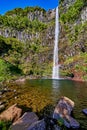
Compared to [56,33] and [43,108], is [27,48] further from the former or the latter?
[43,108]

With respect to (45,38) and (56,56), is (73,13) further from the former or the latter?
(56,56)

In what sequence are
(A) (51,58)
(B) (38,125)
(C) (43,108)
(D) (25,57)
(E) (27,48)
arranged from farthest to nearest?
1. (E) (27,48)
2. (D) (25,57)
3. (A) (51,58)
4. (C) (43,108)
5. (B) (38,125)

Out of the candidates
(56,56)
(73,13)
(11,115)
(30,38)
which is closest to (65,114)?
(11,115)

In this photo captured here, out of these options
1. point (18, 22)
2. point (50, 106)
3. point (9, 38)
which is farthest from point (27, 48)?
point (50, 106)

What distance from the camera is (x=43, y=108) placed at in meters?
30.6

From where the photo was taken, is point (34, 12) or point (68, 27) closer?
point (68, 27)

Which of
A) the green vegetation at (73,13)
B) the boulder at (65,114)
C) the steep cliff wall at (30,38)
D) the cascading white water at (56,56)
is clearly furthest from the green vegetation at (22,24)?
the boulder at (65,114)

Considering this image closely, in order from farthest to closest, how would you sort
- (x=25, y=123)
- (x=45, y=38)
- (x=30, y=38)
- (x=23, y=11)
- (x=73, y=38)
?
(x=23, y=11) → (x=30, y=38) → (x=45, y=38) → (x=73, y=38) → (x=25, y=123)

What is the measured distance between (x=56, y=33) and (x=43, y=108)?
109 meters

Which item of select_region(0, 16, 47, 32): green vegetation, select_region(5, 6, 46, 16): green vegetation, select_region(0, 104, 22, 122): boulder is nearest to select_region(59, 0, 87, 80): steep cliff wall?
select_region(0, 16, 47, 32): green vegetation

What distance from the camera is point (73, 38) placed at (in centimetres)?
12138

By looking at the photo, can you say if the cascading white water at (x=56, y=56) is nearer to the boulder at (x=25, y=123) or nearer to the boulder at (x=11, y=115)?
the boulder at (x=11, y=115)

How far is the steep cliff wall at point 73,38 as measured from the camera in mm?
91250

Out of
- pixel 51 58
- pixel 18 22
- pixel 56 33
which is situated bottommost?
pixel 51 58
